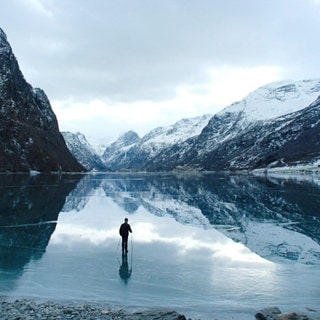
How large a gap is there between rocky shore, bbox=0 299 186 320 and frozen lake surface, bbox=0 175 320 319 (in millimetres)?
1093

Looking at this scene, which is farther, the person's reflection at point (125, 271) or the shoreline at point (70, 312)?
the person's reflection at point (125, 271)

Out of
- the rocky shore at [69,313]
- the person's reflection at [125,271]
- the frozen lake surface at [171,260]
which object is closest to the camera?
the rocky shore at [69,313]

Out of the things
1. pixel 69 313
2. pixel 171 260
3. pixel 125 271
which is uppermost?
pixel 171 260

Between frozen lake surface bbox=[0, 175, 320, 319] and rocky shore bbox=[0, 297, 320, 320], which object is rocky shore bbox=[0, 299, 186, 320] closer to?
rocky shore bbox=[0, 297, 320, 320]

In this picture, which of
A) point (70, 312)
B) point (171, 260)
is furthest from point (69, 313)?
point (171, 260)

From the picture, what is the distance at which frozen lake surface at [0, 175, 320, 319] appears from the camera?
1747 cm

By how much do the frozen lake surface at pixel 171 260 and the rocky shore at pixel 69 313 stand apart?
1.09m

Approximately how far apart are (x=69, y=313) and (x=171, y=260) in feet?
32.5

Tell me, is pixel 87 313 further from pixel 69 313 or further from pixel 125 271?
pixel 125 271

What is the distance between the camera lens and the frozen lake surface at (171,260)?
688 inches

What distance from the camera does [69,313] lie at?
1502 centimetres

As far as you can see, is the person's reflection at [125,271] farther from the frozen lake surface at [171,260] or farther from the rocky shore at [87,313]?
the rocky shore at [87,313]

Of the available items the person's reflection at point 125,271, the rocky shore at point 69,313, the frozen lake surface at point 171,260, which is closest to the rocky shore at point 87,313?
the rocky shore at point 69,313

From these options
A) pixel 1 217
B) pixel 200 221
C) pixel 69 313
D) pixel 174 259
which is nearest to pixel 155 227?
pixel 200 221
